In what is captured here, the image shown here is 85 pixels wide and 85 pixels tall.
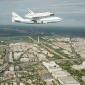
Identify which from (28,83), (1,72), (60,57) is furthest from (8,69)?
(60,57)

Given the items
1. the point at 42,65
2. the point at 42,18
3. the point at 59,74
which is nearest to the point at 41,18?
the point at 42,18

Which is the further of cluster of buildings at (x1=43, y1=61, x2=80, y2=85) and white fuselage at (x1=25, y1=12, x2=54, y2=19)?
white fuselage at (x1=25, y1=12, x2=54, y2=19)

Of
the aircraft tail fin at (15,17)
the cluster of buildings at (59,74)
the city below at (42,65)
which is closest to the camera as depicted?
the cluster of buildings at (59,74)

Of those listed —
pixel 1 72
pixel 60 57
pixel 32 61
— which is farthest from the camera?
pixel 60 57

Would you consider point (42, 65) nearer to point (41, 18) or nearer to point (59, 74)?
point (59, 74)

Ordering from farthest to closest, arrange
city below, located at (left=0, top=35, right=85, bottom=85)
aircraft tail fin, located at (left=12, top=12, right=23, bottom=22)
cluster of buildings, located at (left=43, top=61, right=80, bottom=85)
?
1. aircraft tail fin, located at (left=12, top=12, right=23, bottom=22)
2. city below, located at (left=0, top=35, right=85, bottom=85)
3. cluster of buildings, located at (left=43, top=61, right=80, bottom=85)

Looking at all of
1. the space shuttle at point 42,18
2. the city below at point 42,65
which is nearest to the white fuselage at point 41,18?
the space shuttle at point 42,18

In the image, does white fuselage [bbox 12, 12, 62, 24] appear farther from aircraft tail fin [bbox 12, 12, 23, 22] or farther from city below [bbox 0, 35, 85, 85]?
city below [bbox 0, 35, 85, 85]

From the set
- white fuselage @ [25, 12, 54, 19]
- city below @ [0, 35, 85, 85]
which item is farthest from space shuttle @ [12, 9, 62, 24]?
city below @ [0, 35, 85, 85]

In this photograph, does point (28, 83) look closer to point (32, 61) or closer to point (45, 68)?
point (45, 68)

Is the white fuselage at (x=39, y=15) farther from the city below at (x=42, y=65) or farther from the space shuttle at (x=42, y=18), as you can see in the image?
the city below at (x=42, y=65)

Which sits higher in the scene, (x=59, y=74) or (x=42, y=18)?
(x=42, y=18)
